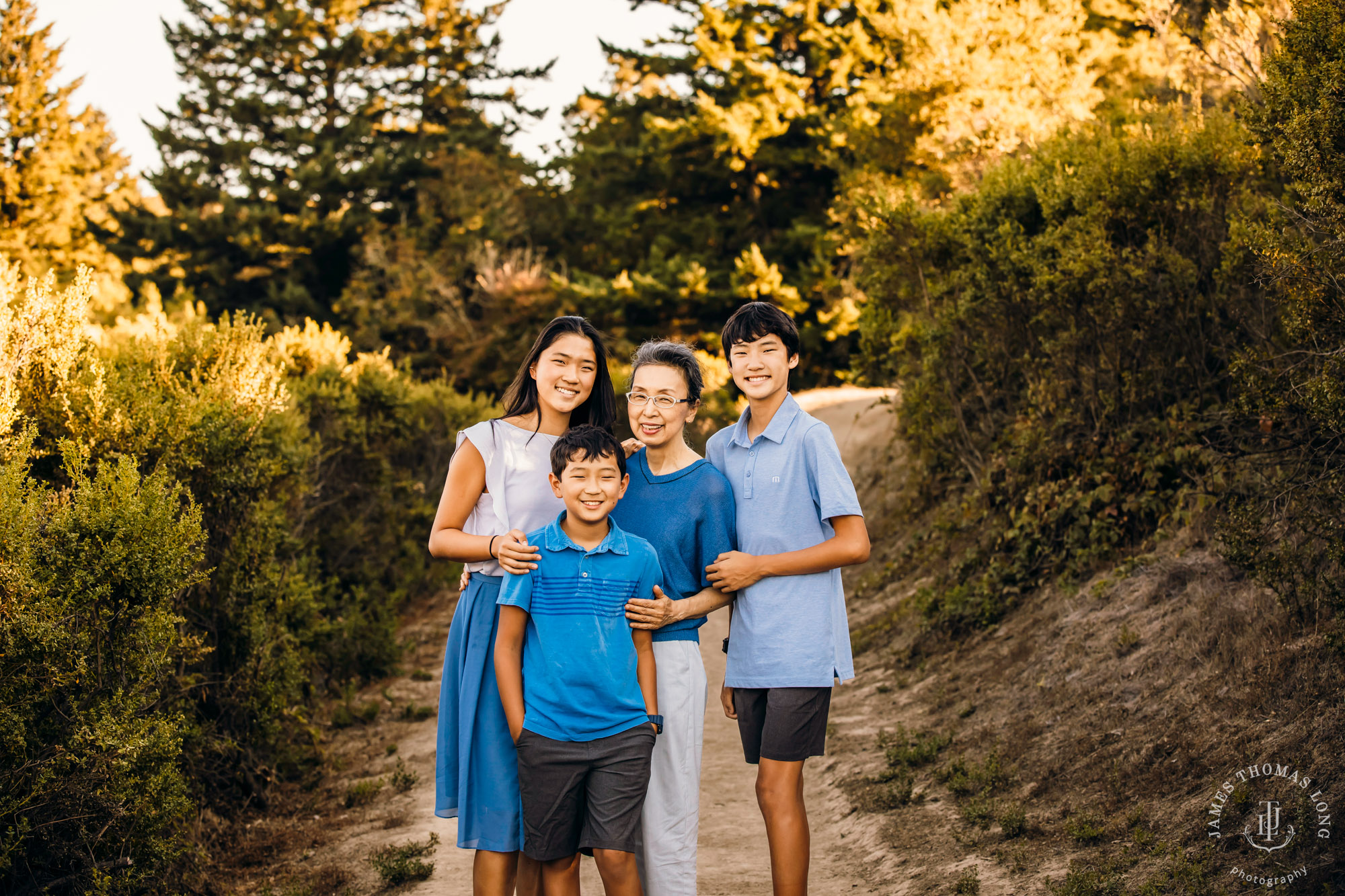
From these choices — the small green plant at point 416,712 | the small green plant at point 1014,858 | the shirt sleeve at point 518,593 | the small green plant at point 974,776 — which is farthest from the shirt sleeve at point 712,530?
the small green plant at point 416,712

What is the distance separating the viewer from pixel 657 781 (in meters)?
2.99

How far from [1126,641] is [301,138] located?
3024cm

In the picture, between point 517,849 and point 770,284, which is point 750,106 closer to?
point 770,284

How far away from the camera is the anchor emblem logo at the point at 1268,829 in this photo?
10.7ft

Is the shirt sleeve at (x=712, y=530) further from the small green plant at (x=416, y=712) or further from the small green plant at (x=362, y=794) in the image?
the small green plant at (x=416, y=712)

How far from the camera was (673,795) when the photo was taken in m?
2.99

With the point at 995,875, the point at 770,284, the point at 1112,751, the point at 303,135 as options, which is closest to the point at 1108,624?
the point at 1112,751

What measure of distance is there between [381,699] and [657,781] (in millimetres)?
6219

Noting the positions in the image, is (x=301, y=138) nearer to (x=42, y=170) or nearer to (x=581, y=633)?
(x=42, y=170)

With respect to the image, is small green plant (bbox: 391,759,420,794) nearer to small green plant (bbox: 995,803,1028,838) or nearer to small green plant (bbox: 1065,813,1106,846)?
small green plant (bbox: 995,803,1028,838)

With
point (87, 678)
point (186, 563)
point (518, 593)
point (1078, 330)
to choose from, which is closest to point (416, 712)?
point (186, 563)

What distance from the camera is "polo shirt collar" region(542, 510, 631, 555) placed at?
2.95 meters

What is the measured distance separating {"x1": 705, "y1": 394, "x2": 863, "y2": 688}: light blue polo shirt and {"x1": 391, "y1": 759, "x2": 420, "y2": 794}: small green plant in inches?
149

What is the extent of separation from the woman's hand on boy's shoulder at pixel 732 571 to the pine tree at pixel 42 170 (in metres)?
30.7
